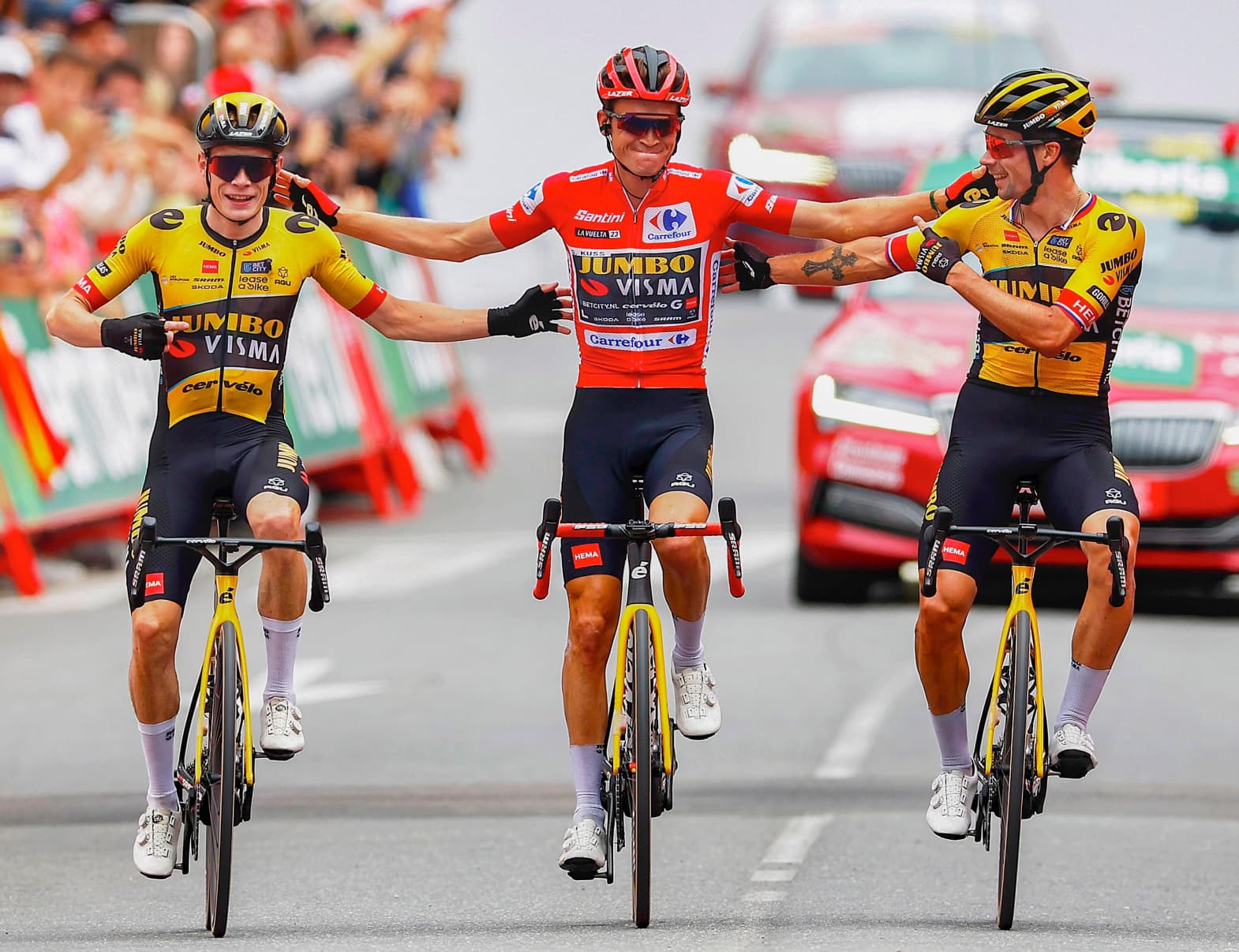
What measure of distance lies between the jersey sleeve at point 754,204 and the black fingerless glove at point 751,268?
0.09m

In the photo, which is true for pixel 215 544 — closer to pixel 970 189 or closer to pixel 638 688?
pixel 638 688

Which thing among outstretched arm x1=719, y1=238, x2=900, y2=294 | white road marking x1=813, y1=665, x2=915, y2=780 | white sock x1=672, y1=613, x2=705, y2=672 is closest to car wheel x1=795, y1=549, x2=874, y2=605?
white road marking x1=813, y1=665, x2=915, y2=780

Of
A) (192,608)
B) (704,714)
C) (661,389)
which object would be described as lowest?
(192,608)

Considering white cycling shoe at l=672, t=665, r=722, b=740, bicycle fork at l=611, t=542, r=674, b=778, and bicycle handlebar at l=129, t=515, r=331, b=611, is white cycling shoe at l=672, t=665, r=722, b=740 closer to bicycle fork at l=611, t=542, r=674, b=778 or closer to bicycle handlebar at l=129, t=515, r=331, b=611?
bicycle fork at l=611, t=542, r=674, b=778

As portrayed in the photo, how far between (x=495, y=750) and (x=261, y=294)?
3513 millimetres

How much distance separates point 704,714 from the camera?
8984 millimetres

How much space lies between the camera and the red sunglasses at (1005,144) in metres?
8.48

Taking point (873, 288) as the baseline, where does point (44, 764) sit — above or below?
below

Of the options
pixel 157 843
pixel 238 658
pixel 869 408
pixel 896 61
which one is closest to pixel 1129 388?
pixel 869 408

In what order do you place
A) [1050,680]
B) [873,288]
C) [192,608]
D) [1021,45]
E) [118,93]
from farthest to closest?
1. [1021,45]
2. [118,93]
3. [192,608]
4. [873,288]
5. [1050,680]

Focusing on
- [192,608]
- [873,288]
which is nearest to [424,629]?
[192,608]

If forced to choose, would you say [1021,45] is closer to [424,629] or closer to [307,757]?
[424,629]

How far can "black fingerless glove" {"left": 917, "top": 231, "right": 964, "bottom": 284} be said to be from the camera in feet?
27.6

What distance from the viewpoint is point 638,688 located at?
825cm
